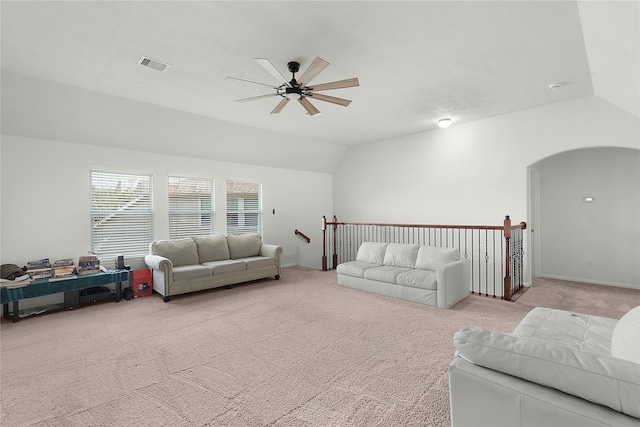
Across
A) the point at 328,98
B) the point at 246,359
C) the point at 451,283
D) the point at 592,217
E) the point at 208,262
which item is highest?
the point at 328,98

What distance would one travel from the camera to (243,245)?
21.2 ft

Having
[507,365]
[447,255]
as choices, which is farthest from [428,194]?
[507,365]

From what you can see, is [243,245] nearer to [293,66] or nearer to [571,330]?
[293,66]

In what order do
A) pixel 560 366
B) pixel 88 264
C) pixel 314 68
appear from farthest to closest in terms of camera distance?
pixel 88 264
pixel 314 68
pixel 560 366

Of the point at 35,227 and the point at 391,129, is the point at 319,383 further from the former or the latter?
the point at 391,129

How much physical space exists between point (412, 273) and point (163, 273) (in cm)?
407

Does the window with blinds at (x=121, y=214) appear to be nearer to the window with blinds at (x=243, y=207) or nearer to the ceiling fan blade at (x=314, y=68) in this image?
the window with blinds at (x=243, y=207)

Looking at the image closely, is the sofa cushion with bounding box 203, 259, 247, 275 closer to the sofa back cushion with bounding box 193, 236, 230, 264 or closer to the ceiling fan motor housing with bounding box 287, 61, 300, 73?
the sofa back cushion with bounding box 193, 236, 230, 264

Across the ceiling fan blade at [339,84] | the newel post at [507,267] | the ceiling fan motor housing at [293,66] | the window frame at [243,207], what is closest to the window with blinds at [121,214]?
the window frame at [243,207]

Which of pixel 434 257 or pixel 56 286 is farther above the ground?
pixel 434 257

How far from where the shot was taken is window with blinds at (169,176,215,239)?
6.20m

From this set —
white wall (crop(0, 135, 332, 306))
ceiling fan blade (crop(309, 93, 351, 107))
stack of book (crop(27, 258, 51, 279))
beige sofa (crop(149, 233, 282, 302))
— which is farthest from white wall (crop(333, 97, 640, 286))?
stack of book (crop(27, 258, 51, 279))

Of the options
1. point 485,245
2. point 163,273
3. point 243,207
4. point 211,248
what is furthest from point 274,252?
point 485,245

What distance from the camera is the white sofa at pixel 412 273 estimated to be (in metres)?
4.47
